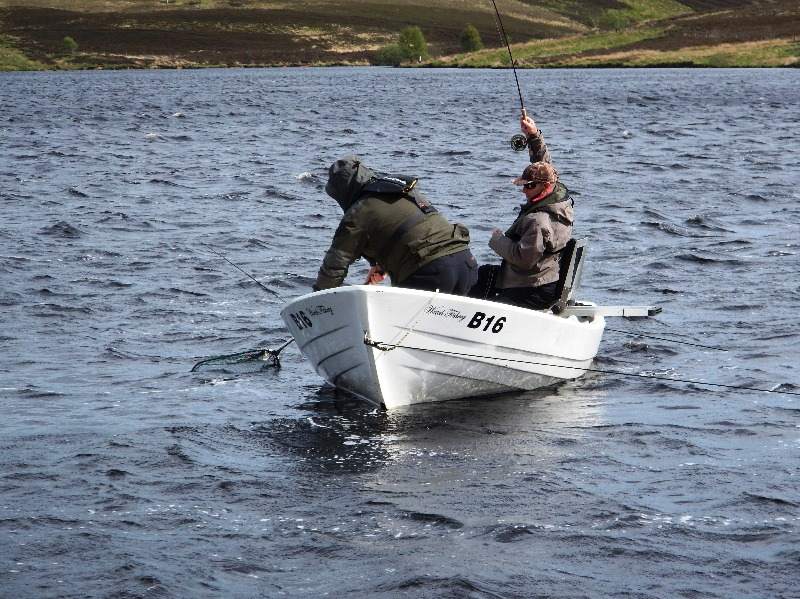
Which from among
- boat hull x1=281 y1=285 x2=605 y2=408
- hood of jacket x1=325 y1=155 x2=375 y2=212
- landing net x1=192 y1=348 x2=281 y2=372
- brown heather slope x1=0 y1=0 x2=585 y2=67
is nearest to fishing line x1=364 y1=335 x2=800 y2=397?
boat hull x1=281 y1=285 x2=605 y2=408

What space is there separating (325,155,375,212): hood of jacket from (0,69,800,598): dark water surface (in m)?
2.03

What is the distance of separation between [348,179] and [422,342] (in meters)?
1.61

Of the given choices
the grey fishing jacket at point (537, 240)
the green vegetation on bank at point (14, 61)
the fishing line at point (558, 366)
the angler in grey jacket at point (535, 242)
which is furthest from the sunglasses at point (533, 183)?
the green vegetation on bank at point (14, 61)

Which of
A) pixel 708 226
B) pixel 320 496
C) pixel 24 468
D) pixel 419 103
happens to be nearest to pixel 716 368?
pixel 320 496

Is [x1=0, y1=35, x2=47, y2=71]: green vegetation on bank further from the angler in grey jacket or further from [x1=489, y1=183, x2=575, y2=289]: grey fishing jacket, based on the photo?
[x1=489, y1=183, x2=575, y2=289]: grey fishing jacket

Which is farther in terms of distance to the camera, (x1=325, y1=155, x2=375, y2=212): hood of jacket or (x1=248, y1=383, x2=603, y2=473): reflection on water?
(x1=325, y1=155, x2=375, y2=212): hood of jacket

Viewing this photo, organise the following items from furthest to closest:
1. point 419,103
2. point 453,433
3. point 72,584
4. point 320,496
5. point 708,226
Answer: point 419,103 → point 708,226 → point 453,433 → point 320,496 → point 72,584

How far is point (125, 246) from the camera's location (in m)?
21.9

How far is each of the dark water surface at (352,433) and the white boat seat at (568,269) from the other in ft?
3.09

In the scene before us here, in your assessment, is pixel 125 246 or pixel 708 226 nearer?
pixel 125 246

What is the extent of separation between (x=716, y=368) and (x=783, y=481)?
3.95 meters

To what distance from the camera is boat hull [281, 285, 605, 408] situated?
36.0 feet

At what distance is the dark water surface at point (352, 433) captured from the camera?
809 centimetres

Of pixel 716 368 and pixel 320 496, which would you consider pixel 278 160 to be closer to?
pixel 716 368
